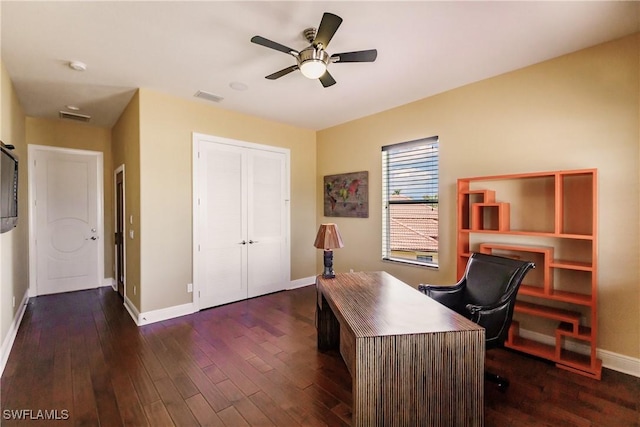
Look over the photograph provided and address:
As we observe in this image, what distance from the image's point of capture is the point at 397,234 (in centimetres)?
403

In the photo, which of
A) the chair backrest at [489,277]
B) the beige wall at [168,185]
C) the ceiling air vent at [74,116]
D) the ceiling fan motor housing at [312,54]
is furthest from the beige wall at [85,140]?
the chair backrest at [489,277]

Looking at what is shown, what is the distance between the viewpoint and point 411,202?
3.80 metres

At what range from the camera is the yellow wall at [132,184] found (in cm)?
340

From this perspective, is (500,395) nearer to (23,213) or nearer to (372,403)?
(372,403)

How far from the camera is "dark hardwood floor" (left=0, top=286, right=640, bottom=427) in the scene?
6.16 feet

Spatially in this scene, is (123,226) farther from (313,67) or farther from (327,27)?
(327,27)

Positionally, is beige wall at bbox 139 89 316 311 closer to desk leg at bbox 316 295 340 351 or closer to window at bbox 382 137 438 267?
desk leg at bbox 316 295 340 351

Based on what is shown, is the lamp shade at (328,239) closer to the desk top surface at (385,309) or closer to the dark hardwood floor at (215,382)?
the desk top surface at (385,309)

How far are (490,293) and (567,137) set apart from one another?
158 cm

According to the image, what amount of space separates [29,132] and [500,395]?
261 inches

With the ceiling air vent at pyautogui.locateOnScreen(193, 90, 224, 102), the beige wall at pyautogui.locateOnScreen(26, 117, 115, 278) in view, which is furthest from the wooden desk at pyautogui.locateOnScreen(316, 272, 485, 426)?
the beige wall at pyautogui.locateOnScreen(26, 117, 115, 278)

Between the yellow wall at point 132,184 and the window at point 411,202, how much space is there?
3.16 m

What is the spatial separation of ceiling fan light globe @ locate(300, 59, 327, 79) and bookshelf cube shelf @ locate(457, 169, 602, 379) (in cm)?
187

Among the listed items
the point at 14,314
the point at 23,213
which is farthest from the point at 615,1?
the point at 23,213
